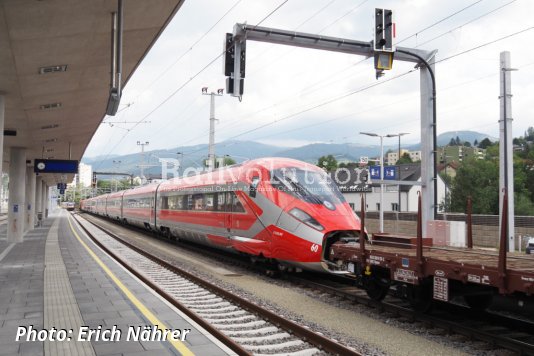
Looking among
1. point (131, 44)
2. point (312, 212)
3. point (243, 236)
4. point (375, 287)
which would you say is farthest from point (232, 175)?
point (375, 287)

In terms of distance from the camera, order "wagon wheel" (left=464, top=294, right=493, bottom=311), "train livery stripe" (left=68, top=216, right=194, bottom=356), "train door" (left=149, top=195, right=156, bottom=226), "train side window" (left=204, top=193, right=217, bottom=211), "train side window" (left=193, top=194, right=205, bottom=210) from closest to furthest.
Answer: "train livery stripe" (left=68, top=216, right=194, bottom=356)
"wagon wheel" (left=464, top=294, right=493, bottom=311)
"train side window" (left=204, top=193, right=217, bottom=211)
"train side window" (left=193, top=194, right=205, bottom=210)
"train door" (left=149, top=195, right=156, bottom=226)

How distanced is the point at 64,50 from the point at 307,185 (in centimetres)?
611

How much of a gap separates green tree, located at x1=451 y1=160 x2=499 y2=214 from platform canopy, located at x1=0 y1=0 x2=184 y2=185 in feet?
123

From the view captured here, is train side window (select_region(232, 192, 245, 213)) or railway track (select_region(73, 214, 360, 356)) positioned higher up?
Answer: train side window (select_region(232, 192, 245, 213))

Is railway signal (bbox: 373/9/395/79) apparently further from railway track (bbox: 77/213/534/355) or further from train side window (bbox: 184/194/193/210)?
train side window (bbox: 184/194/193/210)

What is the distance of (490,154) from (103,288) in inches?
2610

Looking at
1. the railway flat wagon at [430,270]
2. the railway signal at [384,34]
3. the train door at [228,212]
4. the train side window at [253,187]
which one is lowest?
the railway flat wagon at [430,270]

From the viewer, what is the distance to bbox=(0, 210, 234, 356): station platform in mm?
5852

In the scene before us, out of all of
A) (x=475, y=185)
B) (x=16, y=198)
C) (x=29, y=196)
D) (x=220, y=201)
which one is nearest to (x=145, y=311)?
(x=220, y=201)

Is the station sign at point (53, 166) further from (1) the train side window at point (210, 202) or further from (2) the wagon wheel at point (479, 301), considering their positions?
(2) the wagon wheel at point (479, 301)

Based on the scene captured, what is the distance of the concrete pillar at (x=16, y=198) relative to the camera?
2116 cm

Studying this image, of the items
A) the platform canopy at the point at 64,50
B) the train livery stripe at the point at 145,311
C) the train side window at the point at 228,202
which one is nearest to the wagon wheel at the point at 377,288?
the train livery stripe at the point at 145,311

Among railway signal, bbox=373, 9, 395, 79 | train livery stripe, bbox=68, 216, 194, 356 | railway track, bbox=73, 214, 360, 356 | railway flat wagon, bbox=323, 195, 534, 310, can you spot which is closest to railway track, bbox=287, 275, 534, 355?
railway flat wagon, bbox=323, 195, 534, 310

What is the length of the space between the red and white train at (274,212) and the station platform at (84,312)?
10.3ft
